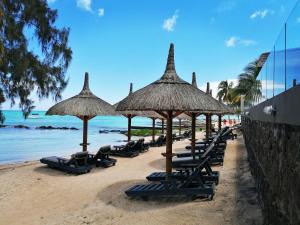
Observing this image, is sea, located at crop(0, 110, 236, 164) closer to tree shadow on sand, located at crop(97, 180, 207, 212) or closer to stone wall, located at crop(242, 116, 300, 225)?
tree shadow on sand, located at crop(97, 180, 207, 212)

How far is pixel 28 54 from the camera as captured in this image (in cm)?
1475

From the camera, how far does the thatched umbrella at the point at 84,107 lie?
12570mm

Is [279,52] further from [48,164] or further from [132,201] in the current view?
[48,164]

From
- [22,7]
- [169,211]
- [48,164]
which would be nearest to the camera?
[169,211]

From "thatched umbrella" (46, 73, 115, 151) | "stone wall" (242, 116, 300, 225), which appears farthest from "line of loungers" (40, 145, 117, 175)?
"stone wall" (242, 116, 300, 225)

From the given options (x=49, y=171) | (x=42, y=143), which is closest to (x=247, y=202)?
(x=49, y=171)

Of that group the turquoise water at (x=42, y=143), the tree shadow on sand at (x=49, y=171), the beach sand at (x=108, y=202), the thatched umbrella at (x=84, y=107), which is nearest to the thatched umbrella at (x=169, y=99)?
the beach sand at (x=108, y=202)

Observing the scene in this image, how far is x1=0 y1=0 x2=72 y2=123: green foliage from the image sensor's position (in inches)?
548

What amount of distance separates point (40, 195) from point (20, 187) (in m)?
1.16

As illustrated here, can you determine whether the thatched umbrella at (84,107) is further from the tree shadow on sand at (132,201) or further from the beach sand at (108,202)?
the tree shadow on sand at (132,201)

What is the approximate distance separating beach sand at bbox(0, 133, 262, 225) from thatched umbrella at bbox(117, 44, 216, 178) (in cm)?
150

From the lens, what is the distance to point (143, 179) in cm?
968

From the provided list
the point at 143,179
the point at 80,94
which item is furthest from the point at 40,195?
the point at 80,94

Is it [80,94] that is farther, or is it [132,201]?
[80,94]
